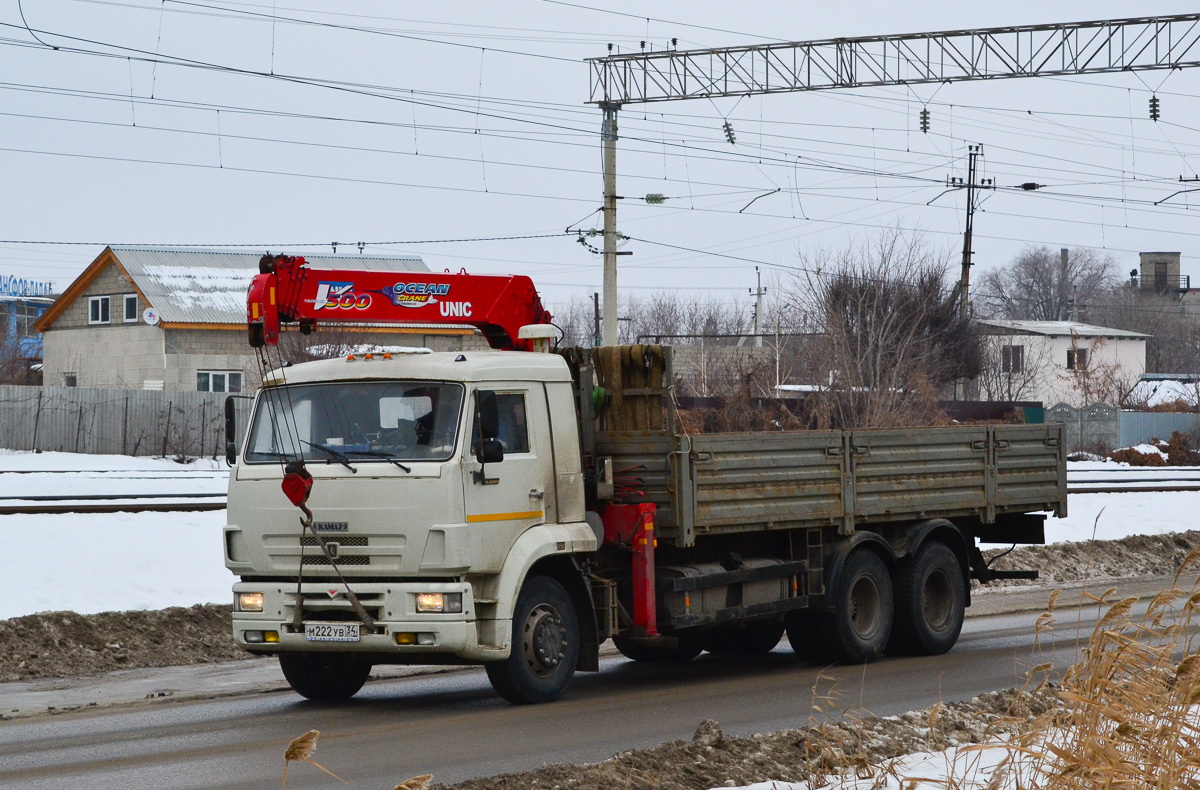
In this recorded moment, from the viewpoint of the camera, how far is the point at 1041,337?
7081 cm

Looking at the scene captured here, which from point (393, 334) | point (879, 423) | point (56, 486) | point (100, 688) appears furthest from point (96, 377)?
point (100, 688)

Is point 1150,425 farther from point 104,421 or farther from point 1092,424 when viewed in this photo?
point 104,421

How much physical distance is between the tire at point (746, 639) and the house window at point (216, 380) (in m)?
39.2

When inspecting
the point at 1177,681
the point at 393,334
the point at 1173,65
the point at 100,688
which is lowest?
the point at 100,688

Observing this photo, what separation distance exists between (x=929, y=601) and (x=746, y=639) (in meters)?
1.72

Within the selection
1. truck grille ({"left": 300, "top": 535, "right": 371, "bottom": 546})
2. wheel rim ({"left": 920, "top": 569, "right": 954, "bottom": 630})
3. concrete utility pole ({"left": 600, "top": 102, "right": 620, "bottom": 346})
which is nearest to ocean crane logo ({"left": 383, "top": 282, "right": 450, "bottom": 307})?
truck grille ({"left": 300, "top": 535, "right": 371, "bottom": 546})

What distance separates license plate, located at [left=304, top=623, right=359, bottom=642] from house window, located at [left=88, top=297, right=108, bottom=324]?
4615 centimetres

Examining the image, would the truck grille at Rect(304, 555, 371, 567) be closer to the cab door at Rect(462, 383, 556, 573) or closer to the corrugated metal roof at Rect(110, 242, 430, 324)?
the cab door at Rect(462, 383, 556, 573)

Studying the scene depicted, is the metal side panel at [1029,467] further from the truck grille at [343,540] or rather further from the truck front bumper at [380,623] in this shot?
the truck grille at [343,540]

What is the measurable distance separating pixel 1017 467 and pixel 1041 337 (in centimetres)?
5995

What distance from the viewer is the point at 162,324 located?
48781mm

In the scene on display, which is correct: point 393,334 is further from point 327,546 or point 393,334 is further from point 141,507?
point 327,546

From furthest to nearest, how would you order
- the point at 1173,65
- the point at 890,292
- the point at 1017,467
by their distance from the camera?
1. the point at 890,292
2. the point at 1173,65
3. the point at 1017,467

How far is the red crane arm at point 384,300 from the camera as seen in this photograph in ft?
32.9
